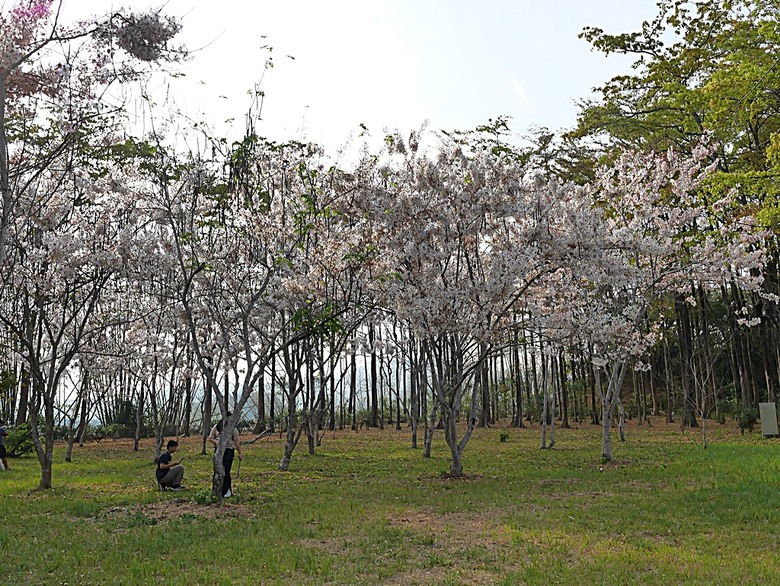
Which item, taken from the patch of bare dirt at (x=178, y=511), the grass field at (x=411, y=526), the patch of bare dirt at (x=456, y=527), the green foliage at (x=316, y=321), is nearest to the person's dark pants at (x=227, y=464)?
the grass field at (x=411, y=526)

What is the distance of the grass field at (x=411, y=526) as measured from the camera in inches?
229

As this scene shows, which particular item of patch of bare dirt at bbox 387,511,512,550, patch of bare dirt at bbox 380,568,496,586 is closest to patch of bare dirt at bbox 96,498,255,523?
patch of bare dirt at bbox 387,511,512,550

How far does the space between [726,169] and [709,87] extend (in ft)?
19.5

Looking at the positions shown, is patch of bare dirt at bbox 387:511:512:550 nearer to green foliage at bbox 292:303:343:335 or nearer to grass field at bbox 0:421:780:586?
grass field at bbox 0:421:780:586

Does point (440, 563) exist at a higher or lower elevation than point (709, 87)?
lower

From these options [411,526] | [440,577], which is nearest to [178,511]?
[411,526]

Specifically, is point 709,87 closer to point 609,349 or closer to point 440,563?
point 609,349

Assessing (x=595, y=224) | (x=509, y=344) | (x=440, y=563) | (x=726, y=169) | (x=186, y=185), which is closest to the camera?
(x=440, y=563)

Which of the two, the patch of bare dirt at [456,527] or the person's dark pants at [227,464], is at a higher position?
the person's dark pants at [227,464]

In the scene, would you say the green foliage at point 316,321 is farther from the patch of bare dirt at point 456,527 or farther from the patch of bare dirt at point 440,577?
the patch of bare dirt at point 440,577

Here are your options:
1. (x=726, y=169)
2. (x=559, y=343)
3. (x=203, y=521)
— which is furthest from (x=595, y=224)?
(x=726, y=169)

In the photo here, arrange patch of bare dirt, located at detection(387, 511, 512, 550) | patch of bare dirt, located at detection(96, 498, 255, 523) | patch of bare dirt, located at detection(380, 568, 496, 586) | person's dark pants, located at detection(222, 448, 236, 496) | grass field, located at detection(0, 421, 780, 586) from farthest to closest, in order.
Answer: person's dark pants, located at detection(222, 448, 236, 496) < patch of bare dirt, located at detection(96, 498, 255, 523) < patch of bare dirt, located at detection(387, 511, 512, 550) < grass field, located at detection(0, 421, 780, 586) < patch of bare dirt, located at detection(380, 568, 496, 586)

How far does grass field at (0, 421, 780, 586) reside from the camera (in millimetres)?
5820

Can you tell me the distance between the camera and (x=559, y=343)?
13.4 meters
